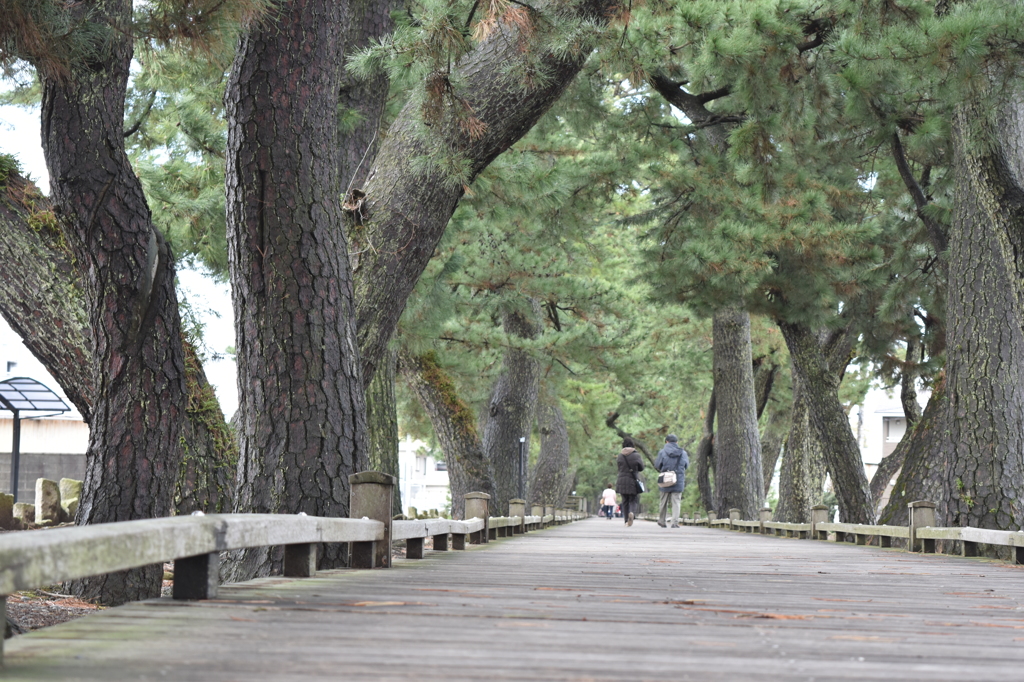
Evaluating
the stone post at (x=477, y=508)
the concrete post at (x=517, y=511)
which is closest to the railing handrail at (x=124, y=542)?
the stone post at (x=477, y=508)

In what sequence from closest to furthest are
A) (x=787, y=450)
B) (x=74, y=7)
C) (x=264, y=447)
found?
(x=74, y=7), (x=264, y=447), (x=787, y=450)

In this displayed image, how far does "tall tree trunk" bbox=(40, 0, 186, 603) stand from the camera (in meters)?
7.25

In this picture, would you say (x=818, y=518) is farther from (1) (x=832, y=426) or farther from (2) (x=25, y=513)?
(2) (x=25, y=513)

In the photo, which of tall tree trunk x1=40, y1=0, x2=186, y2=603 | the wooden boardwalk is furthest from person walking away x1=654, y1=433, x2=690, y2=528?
tall tree trunk x1=40, y1=0, x2=186, y2=603

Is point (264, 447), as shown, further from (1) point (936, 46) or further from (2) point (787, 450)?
(2) point (787, 450)

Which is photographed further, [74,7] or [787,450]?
[787,450]

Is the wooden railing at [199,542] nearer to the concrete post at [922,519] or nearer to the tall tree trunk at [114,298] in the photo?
the tall tree trunk at [114,298]

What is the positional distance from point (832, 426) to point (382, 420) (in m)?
6.84

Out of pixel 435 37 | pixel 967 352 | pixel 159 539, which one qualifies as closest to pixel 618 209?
pixel 967 352

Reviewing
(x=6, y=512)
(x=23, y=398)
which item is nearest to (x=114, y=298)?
(x=6, y=512)

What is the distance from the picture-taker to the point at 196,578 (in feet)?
15.1

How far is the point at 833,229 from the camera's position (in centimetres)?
1463

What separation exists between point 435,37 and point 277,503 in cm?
361

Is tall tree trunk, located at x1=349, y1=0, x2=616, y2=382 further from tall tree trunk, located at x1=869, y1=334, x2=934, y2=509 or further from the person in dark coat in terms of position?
the person in dark coat
